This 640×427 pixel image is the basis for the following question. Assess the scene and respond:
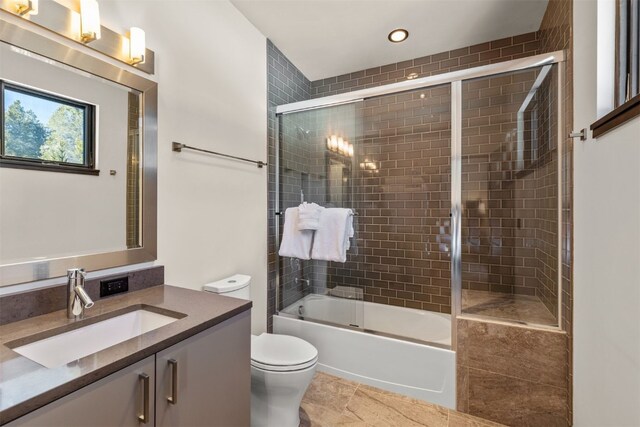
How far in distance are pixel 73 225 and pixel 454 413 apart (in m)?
2.29

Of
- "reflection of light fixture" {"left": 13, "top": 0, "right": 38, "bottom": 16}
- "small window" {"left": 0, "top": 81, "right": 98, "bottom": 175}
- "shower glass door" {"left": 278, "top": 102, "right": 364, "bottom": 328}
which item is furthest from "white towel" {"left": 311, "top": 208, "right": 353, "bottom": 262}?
"reflection of light fixture" {"left": 13, "top": 0, "right": 38, "bottom": 16}

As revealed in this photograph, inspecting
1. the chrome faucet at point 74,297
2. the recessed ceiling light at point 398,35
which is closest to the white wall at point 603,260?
the recessed ceiling light at point 398,35

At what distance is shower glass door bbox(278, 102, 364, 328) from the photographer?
102 inches

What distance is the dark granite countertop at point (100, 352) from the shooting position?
25.6 inches

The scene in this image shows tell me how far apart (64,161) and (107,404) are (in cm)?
98

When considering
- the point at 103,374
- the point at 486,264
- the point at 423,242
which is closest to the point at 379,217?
the point at 423,242

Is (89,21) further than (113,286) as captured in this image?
No

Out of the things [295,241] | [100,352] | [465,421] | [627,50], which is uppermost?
[627,50]

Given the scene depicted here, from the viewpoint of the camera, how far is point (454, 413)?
1854 mm

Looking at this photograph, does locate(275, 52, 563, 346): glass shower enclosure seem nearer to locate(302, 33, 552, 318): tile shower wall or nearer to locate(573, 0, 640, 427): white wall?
locate(302, 33, 552, 318): tile shower wall

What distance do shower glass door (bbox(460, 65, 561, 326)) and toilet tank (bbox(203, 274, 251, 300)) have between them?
150 centimetres

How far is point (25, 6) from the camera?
1.06m

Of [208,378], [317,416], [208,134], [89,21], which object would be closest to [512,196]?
[317,416]

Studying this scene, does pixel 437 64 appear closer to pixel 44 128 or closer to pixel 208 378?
pixel 44 128
